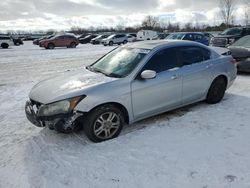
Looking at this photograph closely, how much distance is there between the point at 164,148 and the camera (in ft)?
13.5

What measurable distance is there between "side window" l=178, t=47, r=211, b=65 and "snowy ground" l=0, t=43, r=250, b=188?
1.08 m

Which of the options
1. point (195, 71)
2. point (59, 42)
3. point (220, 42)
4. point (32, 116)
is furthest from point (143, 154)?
point (59, 42)

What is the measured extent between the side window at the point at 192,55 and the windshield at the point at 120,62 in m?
0.86

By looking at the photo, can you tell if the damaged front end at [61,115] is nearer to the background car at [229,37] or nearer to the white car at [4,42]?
the background car at [229,37]

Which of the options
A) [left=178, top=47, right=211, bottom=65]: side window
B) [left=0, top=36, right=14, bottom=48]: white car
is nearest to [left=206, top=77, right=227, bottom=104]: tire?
[left=178, top=47, right=211, bottom=65]: side window

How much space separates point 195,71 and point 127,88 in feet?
5.77

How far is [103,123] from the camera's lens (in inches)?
172

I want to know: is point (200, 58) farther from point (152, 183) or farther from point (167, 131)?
point (152, 183)

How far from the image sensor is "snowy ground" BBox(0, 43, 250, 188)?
3.37 metres

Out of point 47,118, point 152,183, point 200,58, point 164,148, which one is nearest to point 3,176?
point 47,118

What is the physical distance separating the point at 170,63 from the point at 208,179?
251 centimetres

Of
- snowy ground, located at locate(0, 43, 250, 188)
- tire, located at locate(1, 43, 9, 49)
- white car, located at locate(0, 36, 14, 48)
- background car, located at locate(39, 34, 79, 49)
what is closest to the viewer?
snowy ground, located at locate(0, 43, 250, 188)

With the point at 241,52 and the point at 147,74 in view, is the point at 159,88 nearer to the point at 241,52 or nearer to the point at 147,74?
the point at 147,74

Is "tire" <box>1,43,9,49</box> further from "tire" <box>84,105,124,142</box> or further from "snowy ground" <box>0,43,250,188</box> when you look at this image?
"tire" <box>84,105,124,142</box>
